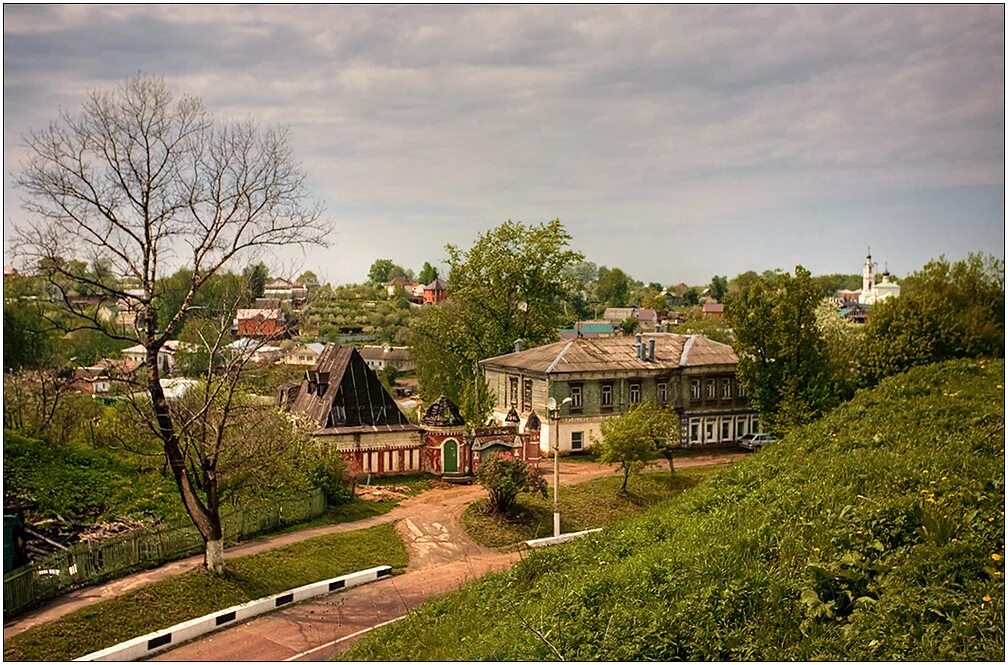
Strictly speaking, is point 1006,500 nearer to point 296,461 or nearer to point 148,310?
point 148,310

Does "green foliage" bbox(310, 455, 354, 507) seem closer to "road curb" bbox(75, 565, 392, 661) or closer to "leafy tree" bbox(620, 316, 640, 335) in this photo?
"road curb" bbox(75, 565, 392, 661)

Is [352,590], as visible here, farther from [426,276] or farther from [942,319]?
[426,276]

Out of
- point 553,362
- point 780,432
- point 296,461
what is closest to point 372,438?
point 296,461

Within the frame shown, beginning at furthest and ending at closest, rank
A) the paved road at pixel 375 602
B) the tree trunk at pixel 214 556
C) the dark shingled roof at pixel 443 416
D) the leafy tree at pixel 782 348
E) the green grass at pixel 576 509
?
1. the leafy tree at pixel 782 348
2. the dark shingled roof at pixel 443 416
3. the green grass at pixel 576 509
4. the tree trunk at pixel 214 556
5. the paved road at pixel 375 602

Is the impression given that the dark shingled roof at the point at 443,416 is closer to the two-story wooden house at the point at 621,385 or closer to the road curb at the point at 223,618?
the two-story wooden house at the point at 621,385

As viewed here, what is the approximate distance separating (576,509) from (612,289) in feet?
120

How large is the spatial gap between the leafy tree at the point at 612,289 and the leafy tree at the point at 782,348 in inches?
1234

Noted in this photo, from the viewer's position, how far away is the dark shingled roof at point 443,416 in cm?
1452

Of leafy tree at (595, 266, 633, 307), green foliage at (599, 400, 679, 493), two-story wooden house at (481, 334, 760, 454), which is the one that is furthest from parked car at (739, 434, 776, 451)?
leafy tree at (595, 266, 633, 307)

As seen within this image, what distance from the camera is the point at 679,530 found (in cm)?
695

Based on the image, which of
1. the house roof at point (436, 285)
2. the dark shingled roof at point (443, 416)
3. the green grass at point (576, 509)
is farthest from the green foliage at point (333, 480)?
the house roof at point (436, 285)

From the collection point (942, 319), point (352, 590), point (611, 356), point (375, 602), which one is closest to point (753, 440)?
point (611, 356)

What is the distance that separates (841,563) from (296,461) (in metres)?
8.16

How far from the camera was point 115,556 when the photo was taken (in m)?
8.73
